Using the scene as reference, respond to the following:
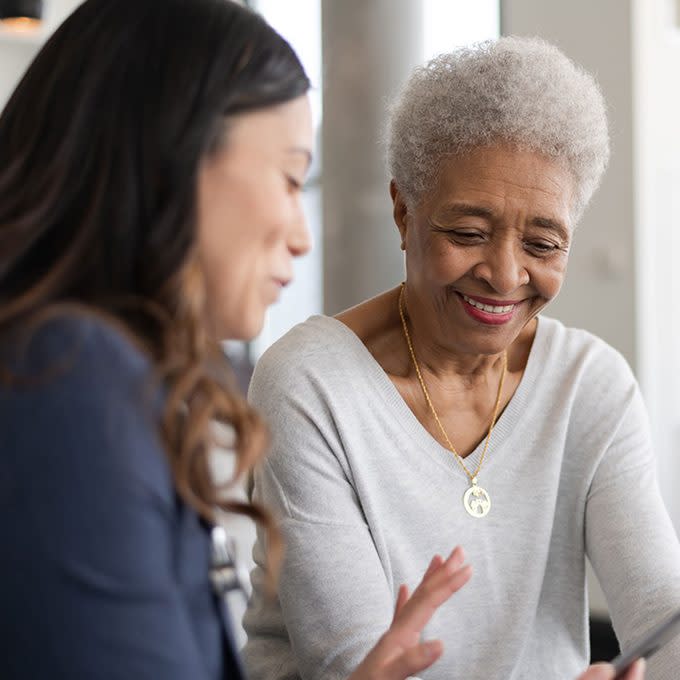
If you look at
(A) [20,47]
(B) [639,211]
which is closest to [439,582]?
(B) [639,211]

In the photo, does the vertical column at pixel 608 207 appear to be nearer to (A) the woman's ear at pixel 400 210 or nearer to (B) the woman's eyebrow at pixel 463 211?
(A) the woman's ear at pixel 400 210

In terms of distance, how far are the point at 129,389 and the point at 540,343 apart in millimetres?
1218

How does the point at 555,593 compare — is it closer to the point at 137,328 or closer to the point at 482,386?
the point at 482,386

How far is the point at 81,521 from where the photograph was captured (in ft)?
2.62

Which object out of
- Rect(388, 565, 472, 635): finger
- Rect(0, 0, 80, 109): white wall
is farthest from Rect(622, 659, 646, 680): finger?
Rect(0, 0, 80, 109): white wall

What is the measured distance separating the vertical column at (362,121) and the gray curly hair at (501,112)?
1781 millimetres

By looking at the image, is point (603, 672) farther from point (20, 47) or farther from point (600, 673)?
point (20, 47)

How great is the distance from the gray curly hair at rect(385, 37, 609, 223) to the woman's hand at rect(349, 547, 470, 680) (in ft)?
2.31

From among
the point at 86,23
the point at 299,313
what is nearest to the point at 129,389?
the point at 86,23

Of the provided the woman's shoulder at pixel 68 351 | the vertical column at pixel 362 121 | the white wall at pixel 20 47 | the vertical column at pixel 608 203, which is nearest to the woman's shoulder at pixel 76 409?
the woman's shoulder at pixel 68 351

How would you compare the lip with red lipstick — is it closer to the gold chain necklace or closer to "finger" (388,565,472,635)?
the gold chain necklace

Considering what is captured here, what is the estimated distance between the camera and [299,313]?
7039 millimetres

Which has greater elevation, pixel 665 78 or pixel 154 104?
pixel 154 104

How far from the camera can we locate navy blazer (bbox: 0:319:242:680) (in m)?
0.80
